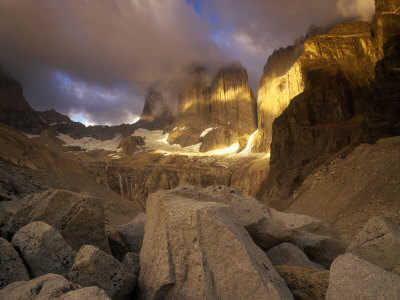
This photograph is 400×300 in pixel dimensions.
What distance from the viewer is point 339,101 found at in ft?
93.4

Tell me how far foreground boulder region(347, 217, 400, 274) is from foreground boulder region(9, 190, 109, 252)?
4.23m

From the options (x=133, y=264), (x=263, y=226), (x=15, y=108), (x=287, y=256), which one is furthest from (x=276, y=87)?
(x=15, y=108)

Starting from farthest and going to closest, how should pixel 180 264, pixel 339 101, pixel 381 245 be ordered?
pixel 339 101 → pixel 381 245 → pixel 180 264

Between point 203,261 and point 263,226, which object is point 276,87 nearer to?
point 263,226

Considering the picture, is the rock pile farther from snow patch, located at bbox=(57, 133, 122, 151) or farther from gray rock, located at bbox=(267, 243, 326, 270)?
snow patch, located at bbox=(57, 133, 122, 151)

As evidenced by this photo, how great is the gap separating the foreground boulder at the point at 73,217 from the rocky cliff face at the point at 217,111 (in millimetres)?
72492

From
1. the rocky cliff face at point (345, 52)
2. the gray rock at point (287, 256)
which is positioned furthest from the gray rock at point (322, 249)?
the rocky cliff face at point (345, 52)

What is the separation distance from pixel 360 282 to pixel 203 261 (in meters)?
1.73

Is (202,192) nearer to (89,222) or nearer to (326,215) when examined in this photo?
(89,222)

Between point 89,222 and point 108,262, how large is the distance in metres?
1.41

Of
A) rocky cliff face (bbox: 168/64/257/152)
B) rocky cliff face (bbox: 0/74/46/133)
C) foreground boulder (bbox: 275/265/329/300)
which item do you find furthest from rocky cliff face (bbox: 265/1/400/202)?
rocky cliff face (bbox: 0/74/46/133)

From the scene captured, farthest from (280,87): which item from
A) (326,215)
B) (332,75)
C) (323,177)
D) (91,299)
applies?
(91,299)

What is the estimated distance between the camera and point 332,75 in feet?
96.0

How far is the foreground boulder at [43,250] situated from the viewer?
358 cm
